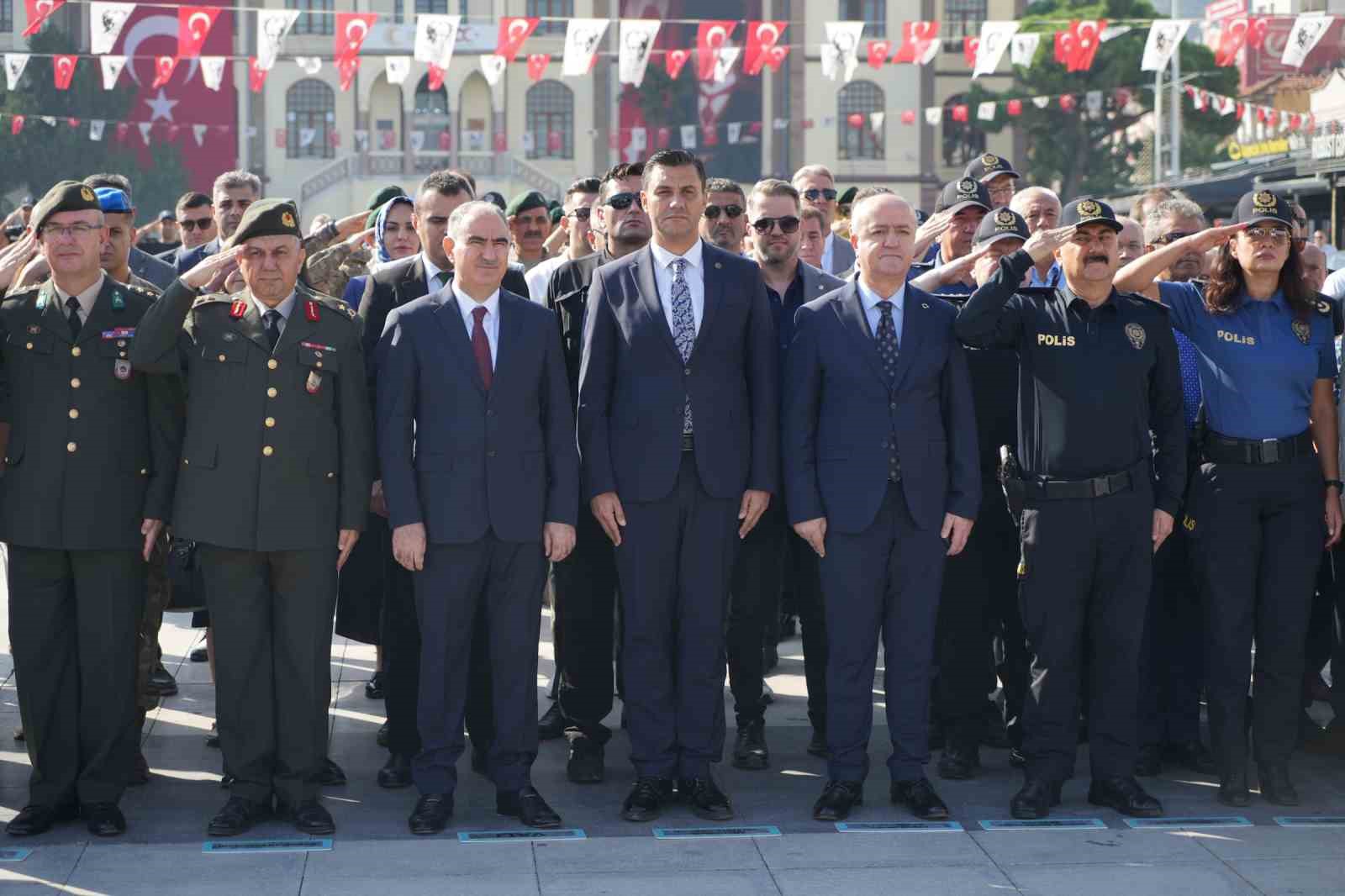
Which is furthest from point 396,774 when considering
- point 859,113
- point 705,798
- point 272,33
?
Answer: point 859,113

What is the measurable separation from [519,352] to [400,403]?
43 cm

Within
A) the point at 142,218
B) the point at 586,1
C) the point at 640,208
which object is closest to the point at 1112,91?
the point at 586,1

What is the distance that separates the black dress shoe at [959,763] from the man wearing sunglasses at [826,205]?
10.8ft

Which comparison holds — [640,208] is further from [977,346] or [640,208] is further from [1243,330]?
[1243,330]

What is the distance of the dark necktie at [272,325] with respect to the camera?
5.70m

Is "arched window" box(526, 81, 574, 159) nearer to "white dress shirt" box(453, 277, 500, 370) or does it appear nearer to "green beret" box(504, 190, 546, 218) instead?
"green beret" box(504, 190, 546, 218)

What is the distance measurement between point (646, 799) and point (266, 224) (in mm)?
2322

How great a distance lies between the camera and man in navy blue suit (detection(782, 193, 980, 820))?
5.91m

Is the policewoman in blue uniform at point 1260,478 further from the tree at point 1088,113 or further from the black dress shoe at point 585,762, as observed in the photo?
the tree at point 1088,113

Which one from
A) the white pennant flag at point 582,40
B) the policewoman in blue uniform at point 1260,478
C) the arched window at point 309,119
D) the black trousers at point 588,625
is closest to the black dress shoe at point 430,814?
the black trousers at point 588,625

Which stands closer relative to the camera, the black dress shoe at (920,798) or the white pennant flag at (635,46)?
the black dress shoe at (920,798)

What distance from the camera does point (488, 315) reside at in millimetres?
5910

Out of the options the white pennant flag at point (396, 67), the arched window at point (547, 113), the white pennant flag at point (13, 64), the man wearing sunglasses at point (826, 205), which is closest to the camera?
the man wearing sunglasses at point (826, 205)

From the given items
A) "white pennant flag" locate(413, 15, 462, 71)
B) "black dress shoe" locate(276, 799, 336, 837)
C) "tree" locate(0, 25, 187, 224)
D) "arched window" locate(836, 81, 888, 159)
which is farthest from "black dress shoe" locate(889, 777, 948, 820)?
"arched window" locate(836, 81, 888, 159)
